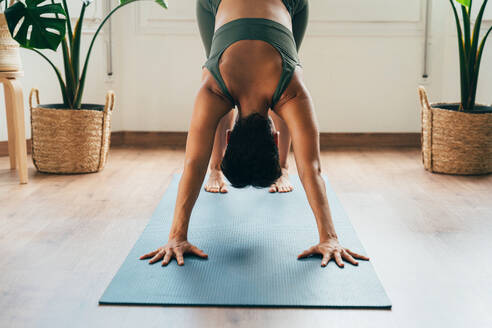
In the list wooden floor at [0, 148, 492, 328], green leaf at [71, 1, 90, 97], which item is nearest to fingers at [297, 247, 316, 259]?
wooden floor at [0, 148, 492, 328]

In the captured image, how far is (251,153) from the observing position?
1.68m

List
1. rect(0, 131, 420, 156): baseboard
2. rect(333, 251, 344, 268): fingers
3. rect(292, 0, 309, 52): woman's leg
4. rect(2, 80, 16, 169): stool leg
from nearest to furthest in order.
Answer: rect(333, 251, 344, 268): fingers → rect(292, 0, 309, 52): woman's leg → rect(2, 80, 16, 169): stool leg → rect(0, 131, 420, 156): baseboard

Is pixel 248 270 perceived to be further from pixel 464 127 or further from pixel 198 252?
→ pixel 464 127

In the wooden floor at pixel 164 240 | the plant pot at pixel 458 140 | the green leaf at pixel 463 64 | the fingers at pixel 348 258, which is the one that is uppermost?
the green leaf at pixel 463 64

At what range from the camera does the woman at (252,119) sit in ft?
5.50

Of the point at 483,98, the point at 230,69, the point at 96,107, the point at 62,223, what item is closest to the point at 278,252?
the point at 230,69

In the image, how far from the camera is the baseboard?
385 centimetres

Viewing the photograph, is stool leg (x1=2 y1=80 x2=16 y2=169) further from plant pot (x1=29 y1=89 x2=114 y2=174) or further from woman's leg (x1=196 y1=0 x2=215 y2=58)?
woman's leg (x1=196 y1=0 x2=215 y2=58)

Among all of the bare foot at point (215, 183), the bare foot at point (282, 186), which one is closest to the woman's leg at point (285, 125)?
the bare foot at point (282, 186)

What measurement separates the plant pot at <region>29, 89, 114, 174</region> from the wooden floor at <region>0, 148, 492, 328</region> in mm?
86

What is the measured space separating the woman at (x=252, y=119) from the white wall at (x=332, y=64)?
6.26 ft

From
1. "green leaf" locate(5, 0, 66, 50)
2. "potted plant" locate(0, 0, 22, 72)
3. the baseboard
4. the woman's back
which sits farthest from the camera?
the baseboard

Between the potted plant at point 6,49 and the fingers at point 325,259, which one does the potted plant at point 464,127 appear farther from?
the potted plant at point 6,49

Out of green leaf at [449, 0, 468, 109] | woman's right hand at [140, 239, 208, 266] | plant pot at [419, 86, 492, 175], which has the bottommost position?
woman's right hand at [140, 239, 208, 266]
